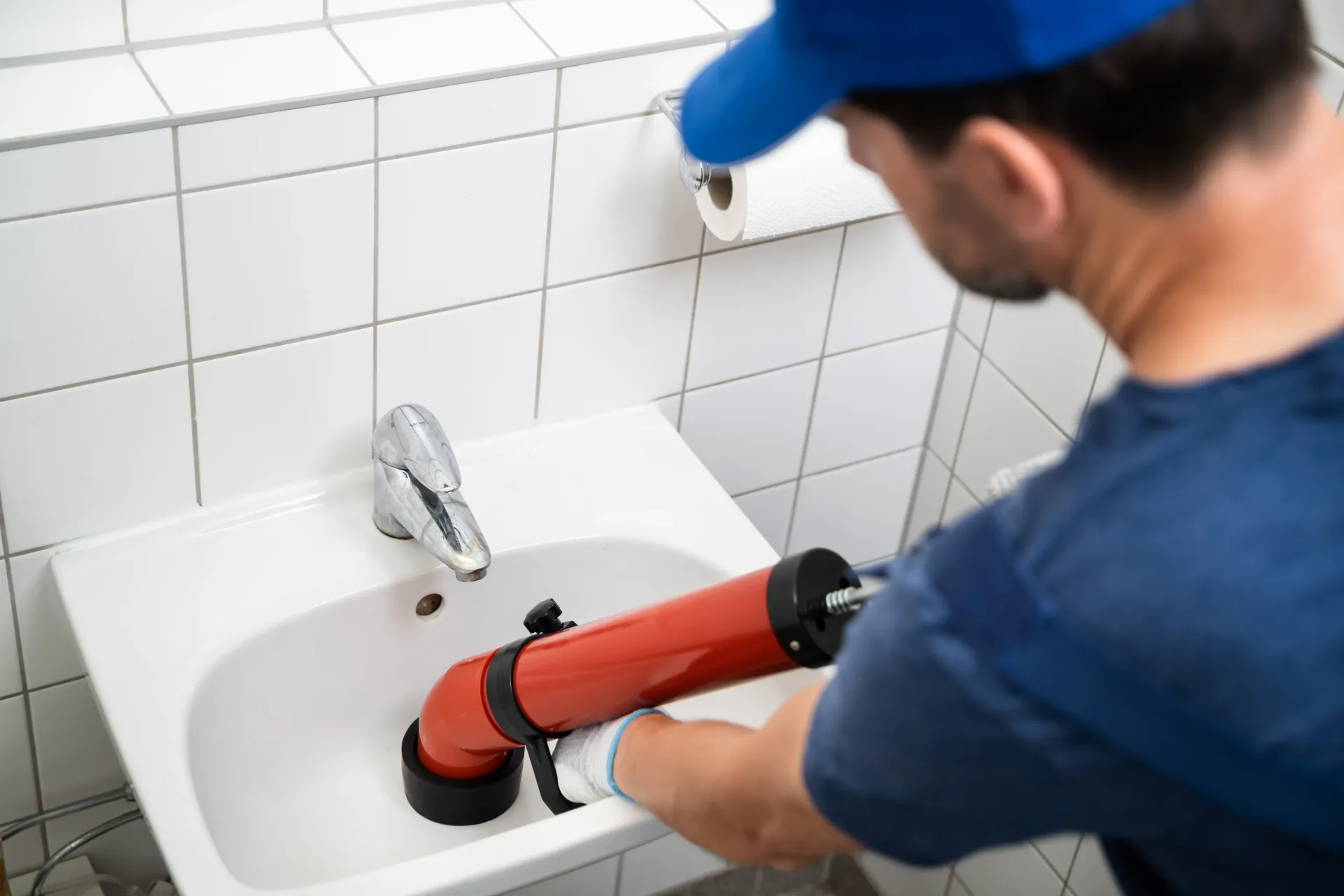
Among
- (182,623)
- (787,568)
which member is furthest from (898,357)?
(182,623)

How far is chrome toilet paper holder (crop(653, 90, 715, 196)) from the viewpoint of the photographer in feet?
3.57

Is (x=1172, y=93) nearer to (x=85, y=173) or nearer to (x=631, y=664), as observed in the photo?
(x=631, y=664)

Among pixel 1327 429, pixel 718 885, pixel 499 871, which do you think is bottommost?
pixel 718 885

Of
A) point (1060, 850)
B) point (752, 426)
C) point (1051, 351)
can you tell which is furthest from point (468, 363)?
point (1060, 850)

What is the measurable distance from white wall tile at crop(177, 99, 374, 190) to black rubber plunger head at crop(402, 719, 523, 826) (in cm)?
47

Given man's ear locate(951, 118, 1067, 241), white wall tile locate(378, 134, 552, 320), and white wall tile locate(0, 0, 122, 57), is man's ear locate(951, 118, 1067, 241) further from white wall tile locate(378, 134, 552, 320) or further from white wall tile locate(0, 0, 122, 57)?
white wall tile locate(0, 0, 122, 57)

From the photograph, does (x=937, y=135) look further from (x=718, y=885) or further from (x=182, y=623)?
(x=718, y=885)

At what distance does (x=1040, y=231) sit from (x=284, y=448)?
744mm

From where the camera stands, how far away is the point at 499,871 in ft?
2.97

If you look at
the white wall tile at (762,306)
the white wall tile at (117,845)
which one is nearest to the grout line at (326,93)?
the white wall tile at (762,306)

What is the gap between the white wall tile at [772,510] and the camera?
1454 millimetres

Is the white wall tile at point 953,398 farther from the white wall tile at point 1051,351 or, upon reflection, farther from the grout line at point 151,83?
the grout line at point 151,83

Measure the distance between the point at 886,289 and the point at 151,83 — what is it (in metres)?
0.70

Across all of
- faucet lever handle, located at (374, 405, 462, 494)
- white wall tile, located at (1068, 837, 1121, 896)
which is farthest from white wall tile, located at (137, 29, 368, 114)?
white wall tile, located at (1068, 837, 1121, 896)
